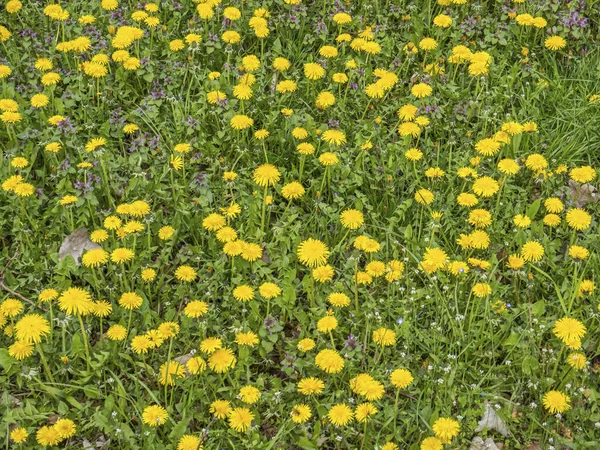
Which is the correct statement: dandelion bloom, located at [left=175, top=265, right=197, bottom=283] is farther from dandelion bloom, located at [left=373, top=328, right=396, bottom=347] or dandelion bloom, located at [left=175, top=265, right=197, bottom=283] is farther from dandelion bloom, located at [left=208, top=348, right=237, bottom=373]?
dandelion bloom, located at [left=373, top=328, right=396, bottom=347]

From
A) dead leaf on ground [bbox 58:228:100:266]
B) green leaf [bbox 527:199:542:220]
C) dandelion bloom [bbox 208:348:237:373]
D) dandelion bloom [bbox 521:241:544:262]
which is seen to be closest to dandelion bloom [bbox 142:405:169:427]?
dandelion bloom [bbox 208:348:237:373]

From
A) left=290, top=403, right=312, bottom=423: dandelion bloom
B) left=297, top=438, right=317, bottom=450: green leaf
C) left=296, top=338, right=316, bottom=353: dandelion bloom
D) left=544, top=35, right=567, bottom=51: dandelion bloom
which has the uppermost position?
left=544, top=35, right=567, bottom=51: dandelion bloom

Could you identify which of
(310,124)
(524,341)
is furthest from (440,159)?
(524,341)

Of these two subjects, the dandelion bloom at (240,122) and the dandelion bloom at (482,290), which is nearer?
the dandelion bloom at (482,290)

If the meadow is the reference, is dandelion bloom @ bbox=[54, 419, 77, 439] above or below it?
below

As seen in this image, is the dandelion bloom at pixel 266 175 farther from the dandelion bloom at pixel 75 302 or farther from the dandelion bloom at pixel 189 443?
the dandelion bloom at pixel 189 443

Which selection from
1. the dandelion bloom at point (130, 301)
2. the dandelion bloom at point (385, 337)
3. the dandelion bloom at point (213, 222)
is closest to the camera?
the dandelion bloom at point (385, 337)

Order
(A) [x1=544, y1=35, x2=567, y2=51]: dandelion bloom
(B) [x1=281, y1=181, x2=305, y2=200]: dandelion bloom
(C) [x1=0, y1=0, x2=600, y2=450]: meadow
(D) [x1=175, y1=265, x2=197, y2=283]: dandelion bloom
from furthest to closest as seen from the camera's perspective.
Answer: (A) [x1=544, y1=35, x2=567, y2=51]: dandelion bloom → (B) [x1=281, y1=181, x2=305, y2=200]: dandelion bloom → (D) [x1=175, y1=265, x2=197, y2=283]: dandelion bloom → (C) [x1=0, y1=0, x2=600, y2=450]: meadow

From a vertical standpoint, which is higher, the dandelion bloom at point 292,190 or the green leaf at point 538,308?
the dandelion bloom at point 292,190

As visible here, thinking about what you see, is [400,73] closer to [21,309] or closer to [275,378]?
[275,378]

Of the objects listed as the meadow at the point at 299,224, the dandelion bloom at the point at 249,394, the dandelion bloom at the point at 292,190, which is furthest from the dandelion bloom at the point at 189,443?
the dandelion bloom at the point at 292,190
